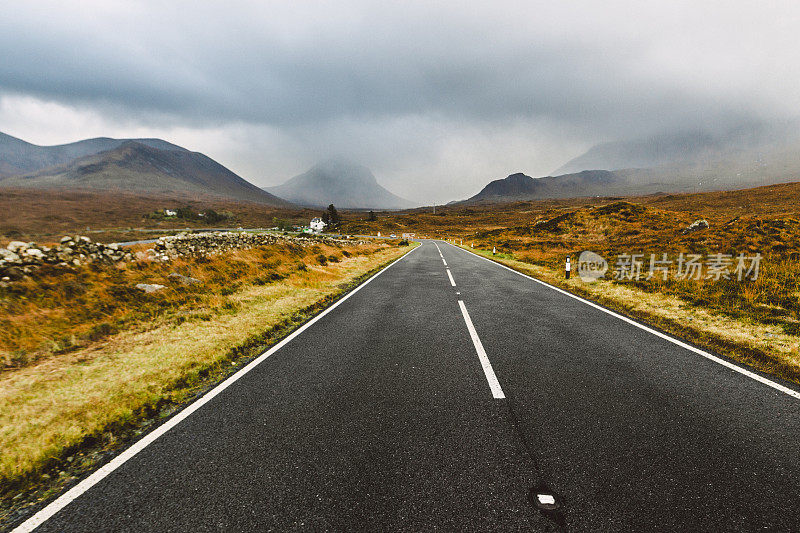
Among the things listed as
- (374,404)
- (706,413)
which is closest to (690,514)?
(706,413)

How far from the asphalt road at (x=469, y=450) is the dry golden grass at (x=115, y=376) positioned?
2.79ft

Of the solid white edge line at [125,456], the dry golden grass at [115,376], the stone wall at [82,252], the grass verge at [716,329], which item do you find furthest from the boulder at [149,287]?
the grass verge at [716,329]

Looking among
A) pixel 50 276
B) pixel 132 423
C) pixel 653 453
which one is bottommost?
pixel 132 423

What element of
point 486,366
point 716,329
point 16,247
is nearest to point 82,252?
point 16,247

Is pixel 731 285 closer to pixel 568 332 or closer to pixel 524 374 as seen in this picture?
pixel 568 332

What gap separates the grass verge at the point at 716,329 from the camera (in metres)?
5.19

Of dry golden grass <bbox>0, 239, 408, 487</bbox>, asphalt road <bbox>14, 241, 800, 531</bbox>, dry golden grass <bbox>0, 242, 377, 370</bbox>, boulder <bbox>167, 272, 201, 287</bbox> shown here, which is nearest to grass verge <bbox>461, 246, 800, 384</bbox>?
asphalt road <bbox>14, 241, 800, 531</bbox>

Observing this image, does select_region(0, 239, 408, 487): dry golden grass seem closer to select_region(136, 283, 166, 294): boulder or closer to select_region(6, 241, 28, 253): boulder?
select_region(136, 283, 166, 294): boulder

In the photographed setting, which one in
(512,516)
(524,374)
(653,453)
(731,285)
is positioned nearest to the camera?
(512,516)

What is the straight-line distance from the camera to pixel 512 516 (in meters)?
2.27

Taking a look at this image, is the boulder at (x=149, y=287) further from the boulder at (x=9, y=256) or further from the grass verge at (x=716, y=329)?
the grass verge at (x=716, y=329)

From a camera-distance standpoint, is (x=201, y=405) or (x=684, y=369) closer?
(x=201, y=405)

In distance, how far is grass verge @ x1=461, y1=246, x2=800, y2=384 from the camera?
5191 mm

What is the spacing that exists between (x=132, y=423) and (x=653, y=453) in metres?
5.56
